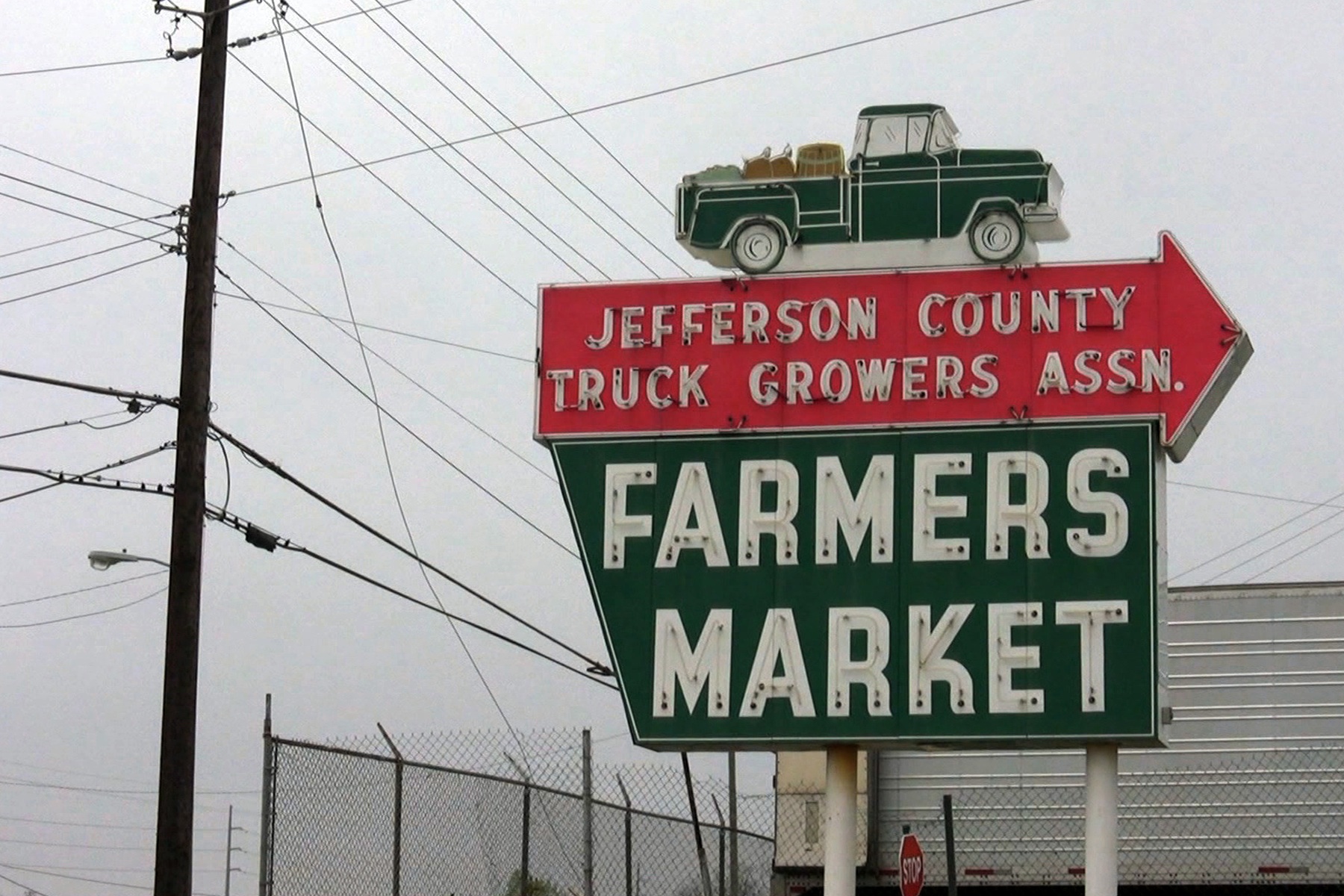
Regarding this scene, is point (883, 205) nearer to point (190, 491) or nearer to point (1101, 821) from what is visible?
point (1101, 821)

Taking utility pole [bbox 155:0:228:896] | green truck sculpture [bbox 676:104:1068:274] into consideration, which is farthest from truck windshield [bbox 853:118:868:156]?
utility pole [bbox 155:0:228:896]

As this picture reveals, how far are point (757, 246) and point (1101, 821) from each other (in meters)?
4.45

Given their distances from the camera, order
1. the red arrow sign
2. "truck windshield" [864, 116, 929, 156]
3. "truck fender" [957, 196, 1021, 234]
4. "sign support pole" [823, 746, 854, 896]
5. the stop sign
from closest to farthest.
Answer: the red arrow sign < "sign support pole" [823, 746, 854, 896] < "truck fender" [957, 196, 1021, 234] < the stop sign < "truck windshield" [864, 116, 929, 156]

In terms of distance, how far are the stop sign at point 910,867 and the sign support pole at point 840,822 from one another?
358 mm

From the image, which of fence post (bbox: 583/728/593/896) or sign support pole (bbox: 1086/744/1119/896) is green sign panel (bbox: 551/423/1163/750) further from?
fence post (bbox: 583/728/593/896)

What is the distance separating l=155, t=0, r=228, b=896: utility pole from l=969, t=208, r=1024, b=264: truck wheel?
242 inches

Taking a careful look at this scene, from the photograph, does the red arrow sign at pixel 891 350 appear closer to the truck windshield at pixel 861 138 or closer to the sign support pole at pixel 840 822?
the truck windshield at pixel 861 138

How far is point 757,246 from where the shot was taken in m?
14.4

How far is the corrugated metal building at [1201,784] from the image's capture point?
18531mm

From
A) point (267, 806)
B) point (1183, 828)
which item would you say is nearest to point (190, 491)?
point (267, 806)

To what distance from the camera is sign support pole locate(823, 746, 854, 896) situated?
13.8 meters

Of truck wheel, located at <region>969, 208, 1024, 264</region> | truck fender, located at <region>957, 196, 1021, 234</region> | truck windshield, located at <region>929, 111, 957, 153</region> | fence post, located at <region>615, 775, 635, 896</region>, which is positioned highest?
truck windshield, located at <region>929, 111, 957, 153</region>

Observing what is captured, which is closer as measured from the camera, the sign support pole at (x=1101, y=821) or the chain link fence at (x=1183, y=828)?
the sign support pole at (x=1101, y=821)

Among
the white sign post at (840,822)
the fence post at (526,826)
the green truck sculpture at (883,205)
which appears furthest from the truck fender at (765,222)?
the fence post at (526,826)
